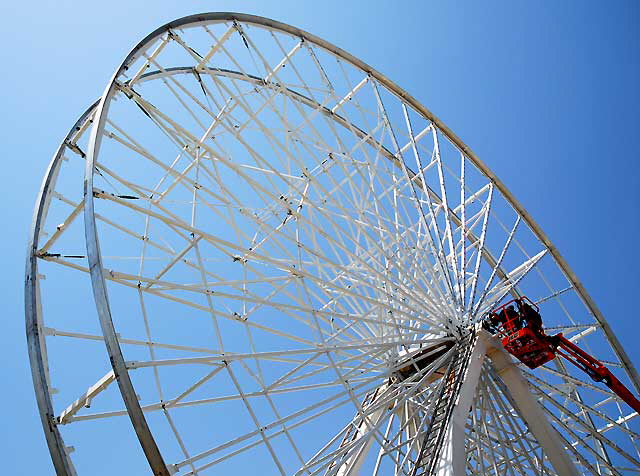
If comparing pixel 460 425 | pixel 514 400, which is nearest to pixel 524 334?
pixel 514 400

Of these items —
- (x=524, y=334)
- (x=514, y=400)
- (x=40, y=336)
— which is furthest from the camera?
(x=524, y=334)

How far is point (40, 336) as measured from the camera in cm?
1020

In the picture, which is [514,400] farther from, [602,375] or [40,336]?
[40,336]

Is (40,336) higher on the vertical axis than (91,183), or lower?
lower

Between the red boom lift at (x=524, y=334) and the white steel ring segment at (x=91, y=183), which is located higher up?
the white steel ring segment at (x=91, y=183)

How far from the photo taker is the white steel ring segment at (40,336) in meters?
8.48

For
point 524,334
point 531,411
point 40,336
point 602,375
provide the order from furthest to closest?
point 602,375
point 524,334
point 531,411
point 40,336

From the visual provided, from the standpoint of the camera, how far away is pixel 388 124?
18.7m

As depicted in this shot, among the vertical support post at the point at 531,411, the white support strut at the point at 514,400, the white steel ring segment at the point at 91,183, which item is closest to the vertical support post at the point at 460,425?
the white support strut at the point at 514,400

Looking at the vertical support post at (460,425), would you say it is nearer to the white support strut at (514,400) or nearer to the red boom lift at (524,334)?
the white support strut at (514,400)

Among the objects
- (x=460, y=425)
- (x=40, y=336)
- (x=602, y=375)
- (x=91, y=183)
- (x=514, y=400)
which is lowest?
(x=602, y=375)

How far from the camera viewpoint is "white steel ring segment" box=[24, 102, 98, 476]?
27.8ft

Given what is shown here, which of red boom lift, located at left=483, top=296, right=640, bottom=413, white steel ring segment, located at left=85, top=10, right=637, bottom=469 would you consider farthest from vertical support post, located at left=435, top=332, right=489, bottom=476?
white steel ring segment, located at left=85, top=10, right=637, bottom=469

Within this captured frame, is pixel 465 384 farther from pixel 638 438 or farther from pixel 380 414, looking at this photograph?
pixel 638 438
